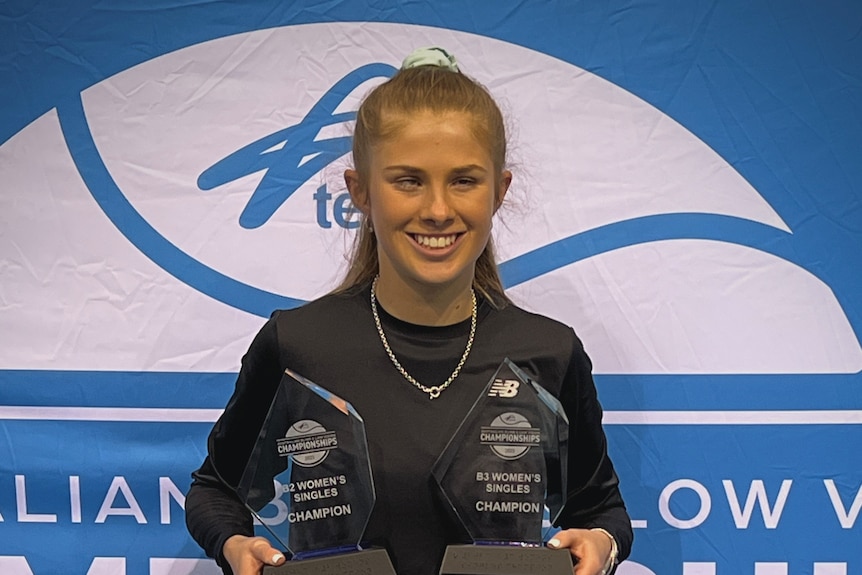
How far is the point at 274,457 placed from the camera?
923 millimetres

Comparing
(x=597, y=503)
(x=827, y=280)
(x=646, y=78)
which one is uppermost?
(x=646, y=78)

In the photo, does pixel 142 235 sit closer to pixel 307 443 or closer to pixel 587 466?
pixel 307 443

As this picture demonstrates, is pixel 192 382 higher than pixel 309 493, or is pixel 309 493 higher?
pixel 192 382

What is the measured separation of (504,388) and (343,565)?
253 millimetres

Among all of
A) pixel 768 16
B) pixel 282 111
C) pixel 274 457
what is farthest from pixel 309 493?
pixel 768 16

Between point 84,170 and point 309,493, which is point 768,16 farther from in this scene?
point 84,170

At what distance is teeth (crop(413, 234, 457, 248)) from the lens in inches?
36.5

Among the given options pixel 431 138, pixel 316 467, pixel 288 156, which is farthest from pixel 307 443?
pixel 288 156

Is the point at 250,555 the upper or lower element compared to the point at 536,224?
lower

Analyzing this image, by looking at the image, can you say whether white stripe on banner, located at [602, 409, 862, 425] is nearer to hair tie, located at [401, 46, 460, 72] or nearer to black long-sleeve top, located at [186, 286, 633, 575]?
black long-sleeve top, located at [186, 286, 633, 575]

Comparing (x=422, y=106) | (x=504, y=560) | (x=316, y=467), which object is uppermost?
(x=422, y=106)

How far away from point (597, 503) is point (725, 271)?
48 centimetres

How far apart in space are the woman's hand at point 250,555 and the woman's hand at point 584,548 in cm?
30

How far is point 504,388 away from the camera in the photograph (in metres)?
0.92
